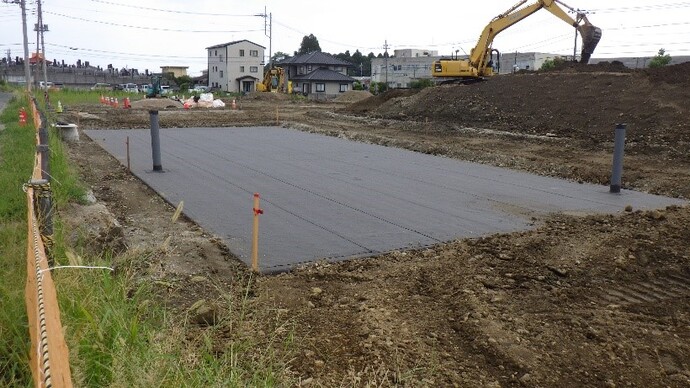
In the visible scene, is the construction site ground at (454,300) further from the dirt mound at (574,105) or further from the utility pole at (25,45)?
the utility pole at (25,45)

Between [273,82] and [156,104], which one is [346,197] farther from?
[273,82]

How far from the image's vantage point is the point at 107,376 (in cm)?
283

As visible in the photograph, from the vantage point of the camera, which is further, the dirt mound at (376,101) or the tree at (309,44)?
the tree at (309,44)

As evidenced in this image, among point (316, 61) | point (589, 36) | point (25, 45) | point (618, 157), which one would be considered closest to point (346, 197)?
point (618, 157)

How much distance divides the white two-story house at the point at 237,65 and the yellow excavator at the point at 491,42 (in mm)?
52082

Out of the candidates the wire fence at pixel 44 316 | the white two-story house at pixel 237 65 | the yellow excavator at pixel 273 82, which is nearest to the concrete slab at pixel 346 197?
the wire fence at pixel 44 316

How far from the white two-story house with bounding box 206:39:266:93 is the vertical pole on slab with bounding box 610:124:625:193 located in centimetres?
6843

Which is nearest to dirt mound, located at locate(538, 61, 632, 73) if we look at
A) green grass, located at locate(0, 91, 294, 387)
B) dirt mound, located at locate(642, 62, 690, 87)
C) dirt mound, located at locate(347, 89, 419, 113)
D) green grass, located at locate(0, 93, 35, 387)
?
dirt mound, located at locate(642, 62, 690, 87)

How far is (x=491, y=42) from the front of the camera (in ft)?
80.4

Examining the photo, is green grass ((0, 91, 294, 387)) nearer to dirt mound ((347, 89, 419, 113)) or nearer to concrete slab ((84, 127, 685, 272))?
concrete slab ((84, 127, 685, 272))

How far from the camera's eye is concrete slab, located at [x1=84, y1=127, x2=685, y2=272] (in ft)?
21.1

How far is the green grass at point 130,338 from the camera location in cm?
285

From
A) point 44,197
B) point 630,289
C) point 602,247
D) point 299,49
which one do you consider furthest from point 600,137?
point 299,49

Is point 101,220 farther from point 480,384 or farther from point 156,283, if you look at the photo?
point 480,384
